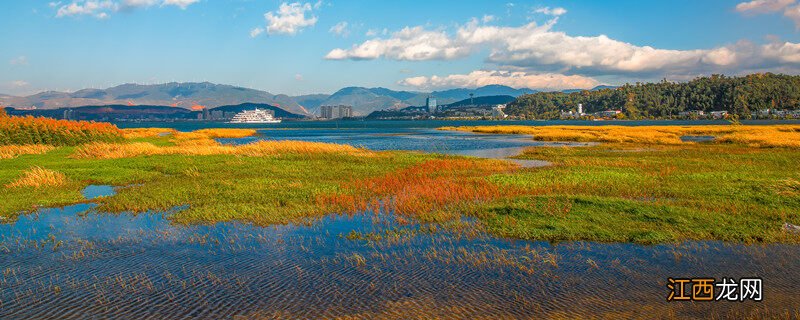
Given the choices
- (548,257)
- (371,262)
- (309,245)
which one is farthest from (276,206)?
(548,257)

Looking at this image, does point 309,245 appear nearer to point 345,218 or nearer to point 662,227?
point 345,218

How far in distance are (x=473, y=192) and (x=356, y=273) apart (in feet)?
43.7

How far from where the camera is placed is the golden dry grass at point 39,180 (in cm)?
2785

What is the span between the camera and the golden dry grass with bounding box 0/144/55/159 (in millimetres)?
44106

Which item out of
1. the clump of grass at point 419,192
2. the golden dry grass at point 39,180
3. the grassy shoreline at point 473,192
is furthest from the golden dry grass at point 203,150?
the clump of grass at point 419,192

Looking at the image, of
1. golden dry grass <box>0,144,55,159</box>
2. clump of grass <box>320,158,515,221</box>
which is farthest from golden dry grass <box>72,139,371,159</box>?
clump of grass <box>320,158,515,221</box>

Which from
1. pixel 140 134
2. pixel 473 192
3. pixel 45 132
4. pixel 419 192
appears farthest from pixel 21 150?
pixel 140 134

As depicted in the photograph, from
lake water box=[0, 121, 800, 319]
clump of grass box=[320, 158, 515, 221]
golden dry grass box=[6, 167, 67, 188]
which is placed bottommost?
lake water box=[0, 121, 800, 319]

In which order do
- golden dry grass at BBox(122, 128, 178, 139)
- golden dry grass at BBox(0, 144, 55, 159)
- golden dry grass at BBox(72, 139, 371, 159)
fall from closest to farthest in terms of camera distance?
golden dry grass at BBox(0, 144, 55, 159) → golden dry grass at BBox(72, 139, 371, 159) → golden dry grass at BBox(122, 128, 178, 139)

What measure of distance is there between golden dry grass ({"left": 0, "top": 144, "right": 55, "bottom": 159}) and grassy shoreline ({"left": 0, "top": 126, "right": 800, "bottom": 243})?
9.29 feet

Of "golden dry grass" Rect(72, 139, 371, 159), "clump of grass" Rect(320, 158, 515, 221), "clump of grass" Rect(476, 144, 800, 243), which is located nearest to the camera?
"clump of grass" Rect(476, 144, 800, 243)

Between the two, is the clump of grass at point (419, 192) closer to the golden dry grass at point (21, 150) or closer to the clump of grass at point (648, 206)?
the clump of grass at point (648, 206)

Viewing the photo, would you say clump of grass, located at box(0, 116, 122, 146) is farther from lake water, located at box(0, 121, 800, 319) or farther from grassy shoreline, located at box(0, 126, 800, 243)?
lake water, located at box(0, 121, 800, 319)

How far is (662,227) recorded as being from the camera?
17.7m
